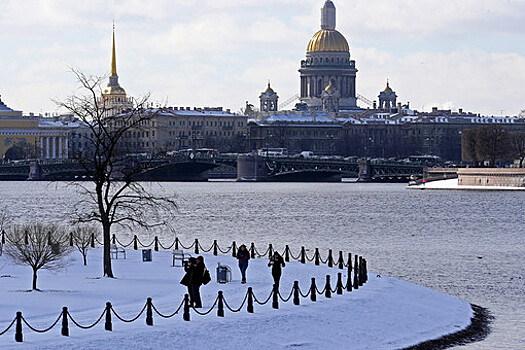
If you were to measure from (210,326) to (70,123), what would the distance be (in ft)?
515

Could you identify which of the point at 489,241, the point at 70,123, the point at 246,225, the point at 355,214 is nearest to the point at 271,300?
the point at 489,241

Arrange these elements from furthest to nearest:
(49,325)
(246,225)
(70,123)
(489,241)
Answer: (70,123) → (246,225) → (489,241) → (49,325)

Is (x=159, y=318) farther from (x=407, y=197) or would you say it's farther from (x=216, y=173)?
(x=216, y=173)

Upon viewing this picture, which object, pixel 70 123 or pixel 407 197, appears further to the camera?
pixel 70 123

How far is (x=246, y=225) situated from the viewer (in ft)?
201

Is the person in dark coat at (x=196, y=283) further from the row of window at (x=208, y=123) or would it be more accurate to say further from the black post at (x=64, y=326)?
the row of window at (x=208, y=123)

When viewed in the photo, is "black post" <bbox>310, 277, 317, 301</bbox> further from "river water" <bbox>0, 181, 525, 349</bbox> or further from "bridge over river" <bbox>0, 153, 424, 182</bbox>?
"bridge over river" <bbox>0, 153, 424, 182</bbox>

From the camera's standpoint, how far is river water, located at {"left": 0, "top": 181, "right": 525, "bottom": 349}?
35.6m

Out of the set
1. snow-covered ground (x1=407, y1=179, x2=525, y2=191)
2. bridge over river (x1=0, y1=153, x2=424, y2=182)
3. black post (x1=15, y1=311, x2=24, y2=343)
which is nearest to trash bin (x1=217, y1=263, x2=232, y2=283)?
black post (x1=15, y1=311, x2=24, y2=343)

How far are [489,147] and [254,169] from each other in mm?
19971

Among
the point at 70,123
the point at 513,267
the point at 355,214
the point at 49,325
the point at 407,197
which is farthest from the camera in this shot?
the point at 70,123

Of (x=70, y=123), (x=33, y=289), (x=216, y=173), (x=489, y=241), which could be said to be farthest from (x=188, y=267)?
(x=70, y=123)

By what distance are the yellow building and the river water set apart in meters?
60.3

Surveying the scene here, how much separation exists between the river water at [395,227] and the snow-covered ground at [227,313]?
1.52 metres
